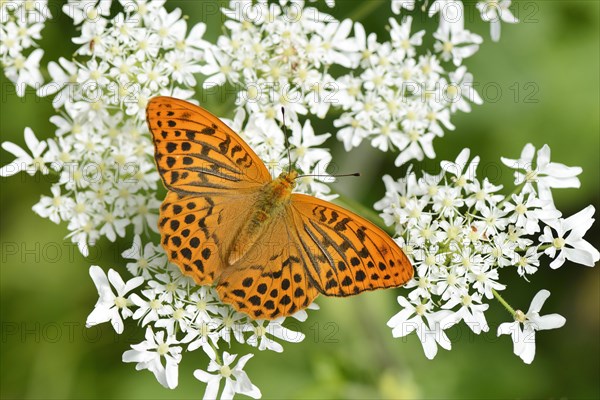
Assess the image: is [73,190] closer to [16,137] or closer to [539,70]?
[16,137]

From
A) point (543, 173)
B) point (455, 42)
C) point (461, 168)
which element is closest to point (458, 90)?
point (455, 42)

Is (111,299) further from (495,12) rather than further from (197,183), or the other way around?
(495,12)

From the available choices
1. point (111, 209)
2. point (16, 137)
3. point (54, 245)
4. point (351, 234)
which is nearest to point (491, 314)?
point (351, 234)

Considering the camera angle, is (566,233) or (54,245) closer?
(566,233)

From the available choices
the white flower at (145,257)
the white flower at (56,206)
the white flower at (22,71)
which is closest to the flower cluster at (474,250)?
the white flower at (145,257)

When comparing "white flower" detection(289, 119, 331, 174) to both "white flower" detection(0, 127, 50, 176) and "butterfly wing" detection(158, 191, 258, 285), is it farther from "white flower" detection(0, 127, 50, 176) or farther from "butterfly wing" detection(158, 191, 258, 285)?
"white flower" detection(0, 127, 50, 176)

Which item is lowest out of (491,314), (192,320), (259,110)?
(192,320)

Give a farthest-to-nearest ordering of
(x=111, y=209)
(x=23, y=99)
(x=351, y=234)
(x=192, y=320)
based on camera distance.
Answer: (x=23, y=99), (x=111, y=209), (x=192, y=320), (x=351, y=234)

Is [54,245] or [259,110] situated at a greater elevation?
[259,110]
